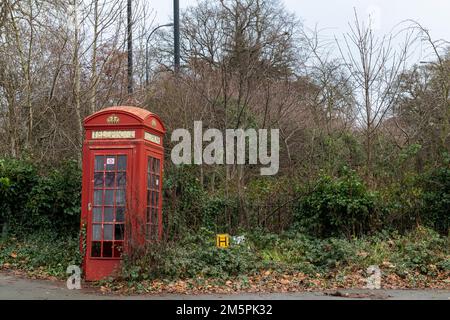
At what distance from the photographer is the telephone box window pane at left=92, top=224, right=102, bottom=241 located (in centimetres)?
1073

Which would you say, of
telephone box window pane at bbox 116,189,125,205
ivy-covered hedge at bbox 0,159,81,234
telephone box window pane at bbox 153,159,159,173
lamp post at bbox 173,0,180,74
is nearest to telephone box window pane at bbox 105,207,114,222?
telephone box window pane at bbox 116,189,125,205

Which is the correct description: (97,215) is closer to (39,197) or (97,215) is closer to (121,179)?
(121,179)

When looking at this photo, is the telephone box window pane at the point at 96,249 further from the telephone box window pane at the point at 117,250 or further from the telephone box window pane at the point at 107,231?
the telephone box window pane at the point at 117,250

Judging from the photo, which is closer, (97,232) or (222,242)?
(97,232)

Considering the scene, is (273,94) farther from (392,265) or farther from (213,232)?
(392,265)

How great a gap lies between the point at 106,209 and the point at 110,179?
595 millimetres

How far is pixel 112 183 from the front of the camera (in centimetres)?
1073

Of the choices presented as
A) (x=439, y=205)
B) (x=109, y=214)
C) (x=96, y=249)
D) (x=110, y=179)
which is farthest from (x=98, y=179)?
(x=439, y=205)

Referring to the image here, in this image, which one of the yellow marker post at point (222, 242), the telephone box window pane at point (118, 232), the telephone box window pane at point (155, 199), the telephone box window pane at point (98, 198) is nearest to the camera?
the telephone box window pane at point (118, 232)

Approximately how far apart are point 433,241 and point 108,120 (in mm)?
7958

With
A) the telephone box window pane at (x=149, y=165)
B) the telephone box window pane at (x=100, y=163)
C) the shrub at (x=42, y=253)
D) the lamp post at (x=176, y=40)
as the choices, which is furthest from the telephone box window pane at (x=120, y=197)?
the lamp post at (x=176, y=40)

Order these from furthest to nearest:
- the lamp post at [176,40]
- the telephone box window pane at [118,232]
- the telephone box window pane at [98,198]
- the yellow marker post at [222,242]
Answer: the lamp post at [176,40] → the yellow marker post at [222,242] → the telephone box window pane at [98,198] → the telephone box window pane at [118,232]

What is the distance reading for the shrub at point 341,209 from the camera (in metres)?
14.0

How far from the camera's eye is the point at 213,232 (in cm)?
1416
